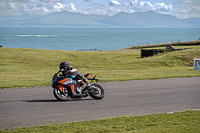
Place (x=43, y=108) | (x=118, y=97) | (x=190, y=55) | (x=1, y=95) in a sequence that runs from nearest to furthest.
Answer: (x=43, y=108) < (x=118, y=97) < (x=1, y=95) < (x=190, y=55)

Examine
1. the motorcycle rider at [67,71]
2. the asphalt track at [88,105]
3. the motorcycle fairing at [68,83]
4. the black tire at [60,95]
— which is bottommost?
the asphalt track at [88,105]

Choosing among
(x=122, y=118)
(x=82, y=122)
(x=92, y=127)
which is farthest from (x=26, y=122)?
(x=122, y=118)

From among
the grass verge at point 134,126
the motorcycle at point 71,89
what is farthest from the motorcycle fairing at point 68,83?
the grass verge at point 134,126

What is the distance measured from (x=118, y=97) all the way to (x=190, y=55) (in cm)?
2559

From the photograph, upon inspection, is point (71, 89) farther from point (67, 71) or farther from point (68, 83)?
point (67, 71)

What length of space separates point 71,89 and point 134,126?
5115 mm

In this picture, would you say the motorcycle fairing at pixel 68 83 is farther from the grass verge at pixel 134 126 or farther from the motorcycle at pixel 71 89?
the grass verge at pixel 134 126

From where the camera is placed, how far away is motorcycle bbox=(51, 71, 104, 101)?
40.0 feet

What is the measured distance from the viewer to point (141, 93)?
14.1 meters

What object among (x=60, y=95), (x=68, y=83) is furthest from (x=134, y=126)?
(x=60, y=95)

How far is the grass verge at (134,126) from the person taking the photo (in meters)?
7.17

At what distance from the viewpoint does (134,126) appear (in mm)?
7656

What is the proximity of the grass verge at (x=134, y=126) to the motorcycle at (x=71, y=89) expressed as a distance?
3900 millimetres

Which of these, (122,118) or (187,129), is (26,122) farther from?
(187,129)
